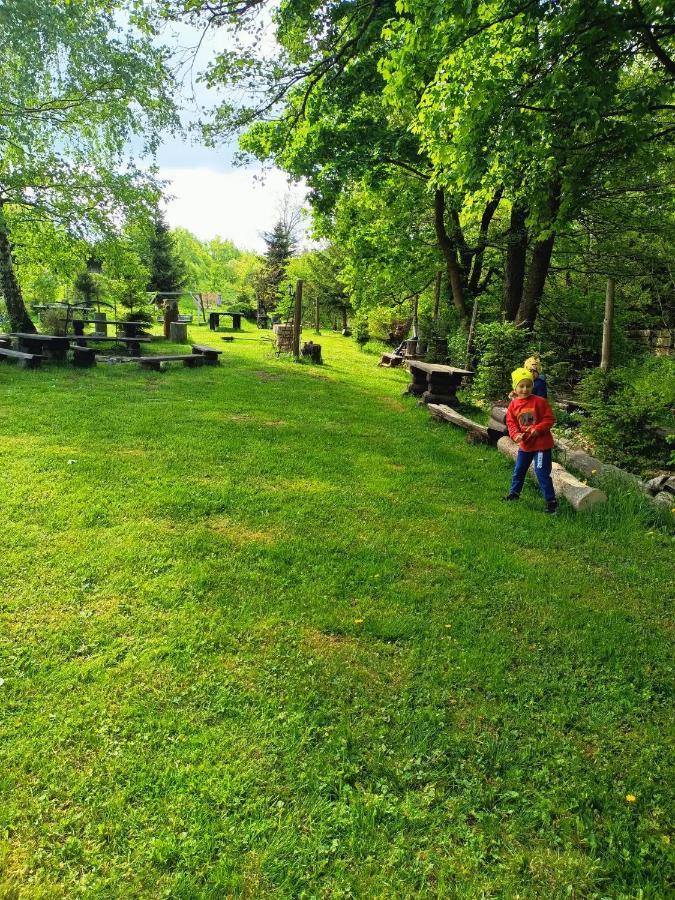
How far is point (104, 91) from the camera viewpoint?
14.6m

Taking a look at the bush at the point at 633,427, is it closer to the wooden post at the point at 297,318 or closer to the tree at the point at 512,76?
the tree at the point at 512,76

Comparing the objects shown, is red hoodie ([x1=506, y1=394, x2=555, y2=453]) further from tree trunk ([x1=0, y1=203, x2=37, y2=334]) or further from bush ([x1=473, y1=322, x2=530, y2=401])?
tree trunk ([x1=0, y1=203, x2=37, y2=334])

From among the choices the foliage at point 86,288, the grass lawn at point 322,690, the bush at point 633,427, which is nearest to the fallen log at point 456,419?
the bush at point 633,427

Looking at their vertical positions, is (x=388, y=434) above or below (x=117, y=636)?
above

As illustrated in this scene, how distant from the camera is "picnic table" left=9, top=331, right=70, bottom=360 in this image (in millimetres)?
11438

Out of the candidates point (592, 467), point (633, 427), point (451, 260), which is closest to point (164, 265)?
point (451, 260)

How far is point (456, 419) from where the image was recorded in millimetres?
8977

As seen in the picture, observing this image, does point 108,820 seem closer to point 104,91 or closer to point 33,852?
point 33,852

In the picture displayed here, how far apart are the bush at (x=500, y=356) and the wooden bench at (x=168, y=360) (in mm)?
7522

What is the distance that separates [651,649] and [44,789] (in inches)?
143

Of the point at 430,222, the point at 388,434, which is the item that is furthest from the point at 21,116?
the point at 388,434

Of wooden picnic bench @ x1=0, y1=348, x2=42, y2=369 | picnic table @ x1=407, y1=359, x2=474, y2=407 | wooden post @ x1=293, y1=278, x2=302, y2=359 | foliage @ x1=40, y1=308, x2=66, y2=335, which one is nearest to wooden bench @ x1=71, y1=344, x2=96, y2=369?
wooden picnic bench @ x1=0, y1=348, x2=42, y2=369

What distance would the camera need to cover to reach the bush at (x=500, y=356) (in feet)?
34.1

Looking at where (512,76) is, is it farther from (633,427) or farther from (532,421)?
(633,427)
